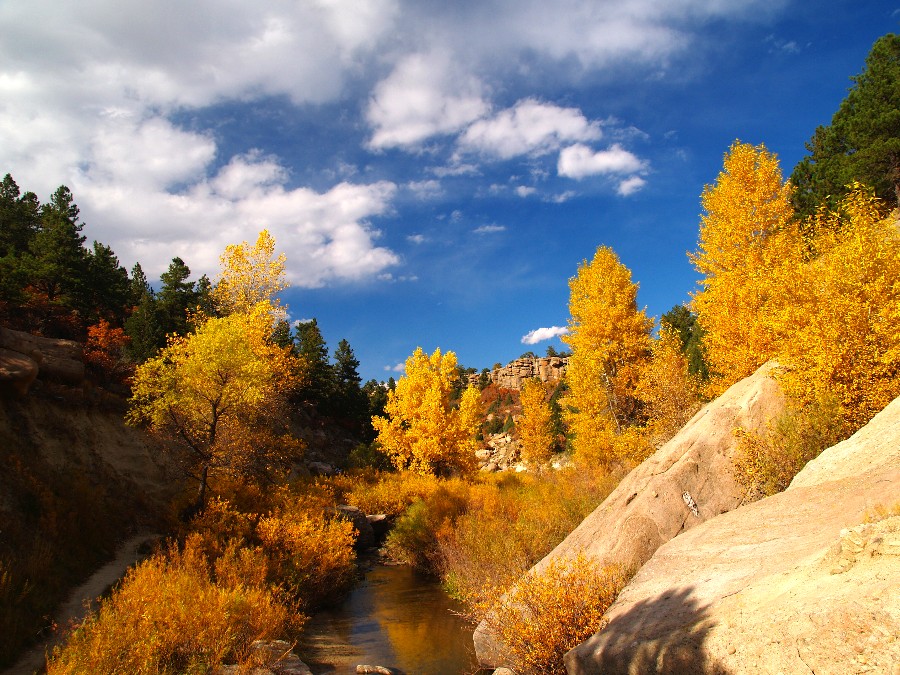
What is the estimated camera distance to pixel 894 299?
1132cm

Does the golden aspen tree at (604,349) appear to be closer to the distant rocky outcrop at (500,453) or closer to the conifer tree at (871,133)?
the conifer tree at (871,133)

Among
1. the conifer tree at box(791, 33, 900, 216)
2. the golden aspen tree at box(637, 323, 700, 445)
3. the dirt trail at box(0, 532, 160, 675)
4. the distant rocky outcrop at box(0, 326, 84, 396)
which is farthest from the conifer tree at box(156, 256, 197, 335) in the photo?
the conifer tree at box(791, 33, 900, 216)

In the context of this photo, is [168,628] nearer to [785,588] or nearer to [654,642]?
[654,642]

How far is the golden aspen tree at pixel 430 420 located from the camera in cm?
2830

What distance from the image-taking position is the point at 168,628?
28.8 feet

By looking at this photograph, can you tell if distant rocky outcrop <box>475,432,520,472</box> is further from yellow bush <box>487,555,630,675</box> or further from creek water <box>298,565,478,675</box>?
yellow bush <box>487,555,630,675</box>

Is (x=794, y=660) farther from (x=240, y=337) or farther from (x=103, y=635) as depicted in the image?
(x=240, y=337)

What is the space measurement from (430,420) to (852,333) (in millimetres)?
20480

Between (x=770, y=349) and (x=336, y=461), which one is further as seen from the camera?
(x=336, y=461)

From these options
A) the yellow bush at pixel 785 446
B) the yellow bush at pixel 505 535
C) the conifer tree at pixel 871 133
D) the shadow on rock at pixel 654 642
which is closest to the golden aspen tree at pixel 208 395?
the yellow bush at pixel 505 535

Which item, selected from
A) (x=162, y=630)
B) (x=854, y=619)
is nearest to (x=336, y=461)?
(x=162, y=630)

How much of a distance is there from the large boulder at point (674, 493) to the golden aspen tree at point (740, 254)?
546 cm

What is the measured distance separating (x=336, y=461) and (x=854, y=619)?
4481 cm

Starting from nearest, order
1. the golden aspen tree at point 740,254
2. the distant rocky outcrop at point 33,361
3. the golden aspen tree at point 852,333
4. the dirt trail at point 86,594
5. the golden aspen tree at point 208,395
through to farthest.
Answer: the dirt trail at point 86,594 → the golden aspen tree at point 852,333 → the distant rocky outcrop at point 33,361 → the golden aspen tree at point 208,395 → the golden aspen tree at point 740,254
